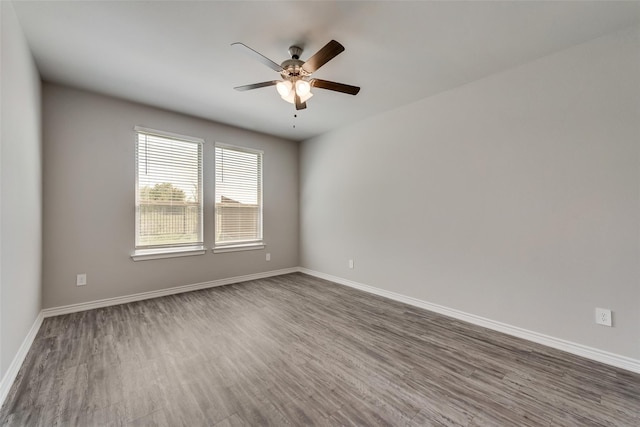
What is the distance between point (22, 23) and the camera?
6.70 feet

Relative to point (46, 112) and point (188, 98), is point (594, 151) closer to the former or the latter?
point (188, 98)

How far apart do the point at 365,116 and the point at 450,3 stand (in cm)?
211

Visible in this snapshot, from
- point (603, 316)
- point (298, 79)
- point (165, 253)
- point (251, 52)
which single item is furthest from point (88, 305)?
point (603, 316)

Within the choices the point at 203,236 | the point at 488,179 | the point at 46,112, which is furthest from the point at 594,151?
the point at 46,112

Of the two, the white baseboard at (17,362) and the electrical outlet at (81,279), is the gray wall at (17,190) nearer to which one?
the white baseboard at (17,362)

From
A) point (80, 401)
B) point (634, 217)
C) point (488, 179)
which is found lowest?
point (80, 401)

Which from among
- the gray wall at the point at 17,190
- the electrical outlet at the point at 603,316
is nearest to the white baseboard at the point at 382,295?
the gray wall at the point at 17,190

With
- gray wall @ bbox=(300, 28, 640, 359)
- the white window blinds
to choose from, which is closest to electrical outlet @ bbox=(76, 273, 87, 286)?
the white window blinds

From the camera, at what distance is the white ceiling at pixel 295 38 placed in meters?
1.90

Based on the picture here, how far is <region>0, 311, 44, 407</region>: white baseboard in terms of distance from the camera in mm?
1674

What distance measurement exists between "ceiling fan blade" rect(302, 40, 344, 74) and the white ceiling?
A: 0.26 meters

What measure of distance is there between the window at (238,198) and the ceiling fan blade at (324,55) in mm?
2669

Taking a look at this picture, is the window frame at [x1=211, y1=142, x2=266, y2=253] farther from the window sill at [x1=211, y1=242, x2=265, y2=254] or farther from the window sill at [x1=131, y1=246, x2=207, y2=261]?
the window sill at [x1=131, y1=246, x2=207, y2=261]

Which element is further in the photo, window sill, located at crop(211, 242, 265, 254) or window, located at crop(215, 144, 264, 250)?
window, located at crop(215, 144, 264, 250)
